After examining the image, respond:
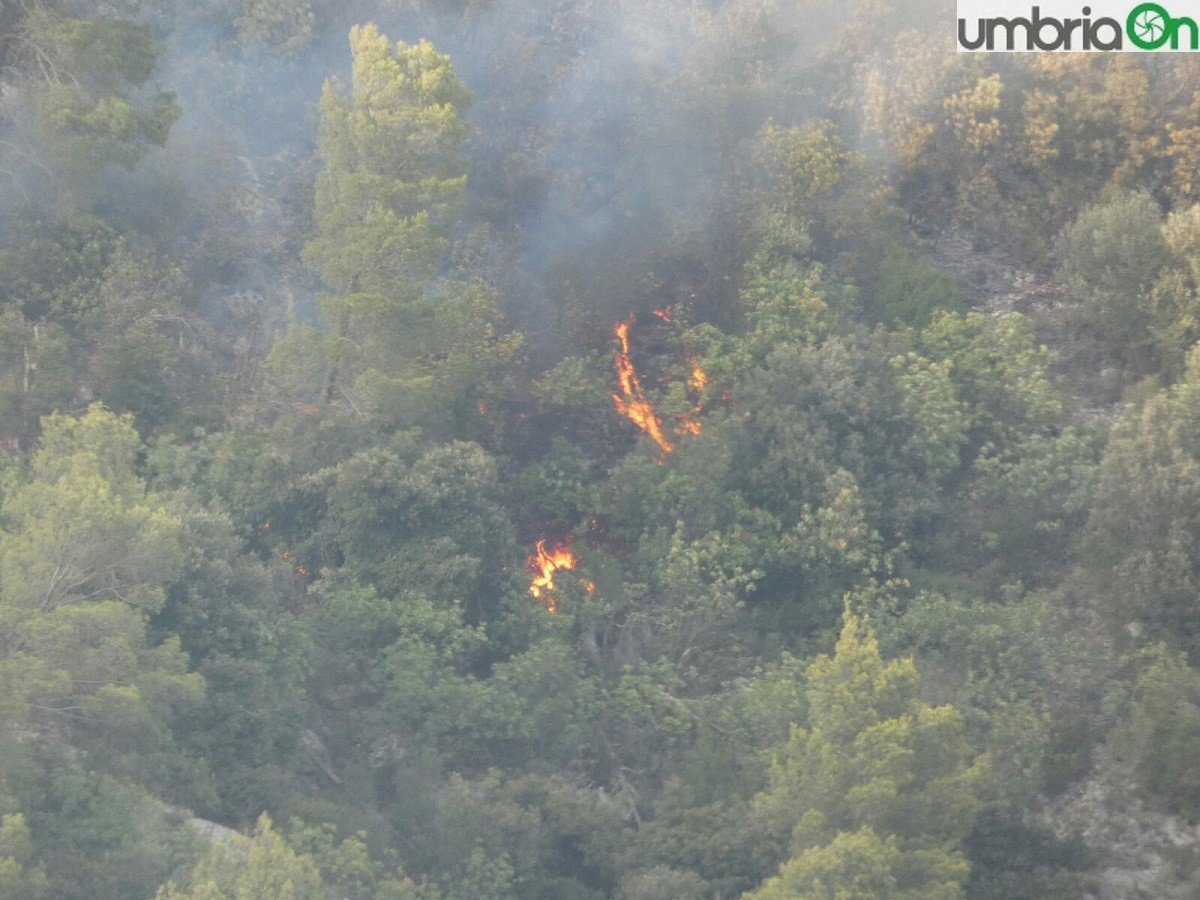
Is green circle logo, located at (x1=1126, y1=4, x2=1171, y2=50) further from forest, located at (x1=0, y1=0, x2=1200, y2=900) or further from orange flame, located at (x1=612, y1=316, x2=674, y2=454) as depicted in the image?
orange flame, located at (x1=612, y1=316, x2=674, y2=454)

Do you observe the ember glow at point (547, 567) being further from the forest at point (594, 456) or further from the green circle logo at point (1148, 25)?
the green circle logo at point (1148, 25)

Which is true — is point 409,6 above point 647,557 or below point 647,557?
above

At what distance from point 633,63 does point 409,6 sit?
5.99 m

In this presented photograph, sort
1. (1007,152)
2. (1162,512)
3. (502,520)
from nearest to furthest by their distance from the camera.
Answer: (1162,512)
(502,520)
(1007,152)

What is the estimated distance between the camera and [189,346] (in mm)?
34188

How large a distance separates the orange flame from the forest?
4.8 inches

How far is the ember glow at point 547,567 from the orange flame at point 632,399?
113 inches

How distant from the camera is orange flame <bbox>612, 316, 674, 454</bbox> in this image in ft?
112

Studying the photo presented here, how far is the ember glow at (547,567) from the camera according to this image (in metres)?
31.1

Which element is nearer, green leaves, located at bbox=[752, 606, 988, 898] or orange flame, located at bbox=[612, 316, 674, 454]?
green leaves, located at bbox=[752, 606, 988, 898]

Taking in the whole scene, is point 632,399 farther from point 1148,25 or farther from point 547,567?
point 1148,25

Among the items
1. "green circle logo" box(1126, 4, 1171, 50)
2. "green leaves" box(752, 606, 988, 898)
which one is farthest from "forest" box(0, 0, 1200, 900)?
"green circle logo" box(1126, 4, 1171, 50)

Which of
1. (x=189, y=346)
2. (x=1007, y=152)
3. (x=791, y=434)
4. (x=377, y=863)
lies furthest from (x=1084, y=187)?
(x=377, y=863)

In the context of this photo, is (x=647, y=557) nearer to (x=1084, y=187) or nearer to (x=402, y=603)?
(x=402, y=603)
